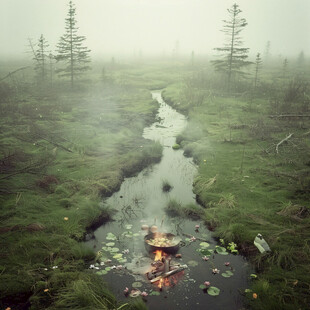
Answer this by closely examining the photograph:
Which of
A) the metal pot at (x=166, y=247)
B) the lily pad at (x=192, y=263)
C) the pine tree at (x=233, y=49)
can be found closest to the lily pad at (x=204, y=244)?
the metal pot at (x=166, y=247)

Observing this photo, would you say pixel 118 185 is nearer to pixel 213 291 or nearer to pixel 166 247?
pixel 166 247

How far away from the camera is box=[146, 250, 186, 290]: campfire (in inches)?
257

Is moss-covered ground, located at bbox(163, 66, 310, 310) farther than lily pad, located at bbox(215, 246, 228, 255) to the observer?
No

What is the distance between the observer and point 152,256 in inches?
292

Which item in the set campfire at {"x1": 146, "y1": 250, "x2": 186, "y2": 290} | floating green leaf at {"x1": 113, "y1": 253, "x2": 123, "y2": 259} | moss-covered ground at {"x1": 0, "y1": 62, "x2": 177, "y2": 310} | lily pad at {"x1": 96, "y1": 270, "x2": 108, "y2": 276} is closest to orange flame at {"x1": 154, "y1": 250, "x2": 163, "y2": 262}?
campfire at {"x1": 146, "y1": 250, "x2": 186, "y2": 290}

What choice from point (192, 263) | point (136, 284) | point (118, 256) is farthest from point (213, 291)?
point (118, 256)

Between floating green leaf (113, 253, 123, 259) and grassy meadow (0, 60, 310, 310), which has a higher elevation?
grassy meadow (0, 60, 310, 310)

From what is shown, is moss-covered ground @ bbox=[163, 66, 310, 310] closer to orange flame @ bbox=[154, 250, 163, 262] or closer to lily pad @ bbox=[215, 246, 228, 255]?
lily pad @ bbox=[215, 246, 228, 255]

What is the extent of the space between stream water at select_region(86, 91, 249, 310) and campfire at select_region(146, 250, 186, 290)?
0.26 feet

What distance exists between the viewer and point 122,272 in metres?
6.87

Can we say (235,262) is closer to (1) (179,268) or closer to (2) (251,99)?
(1) (179,268)

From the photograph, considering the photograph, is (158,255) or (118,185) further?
(118,185)

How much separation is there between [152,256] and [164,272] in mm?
734

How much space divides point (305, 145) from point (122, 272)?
33.7 ft
